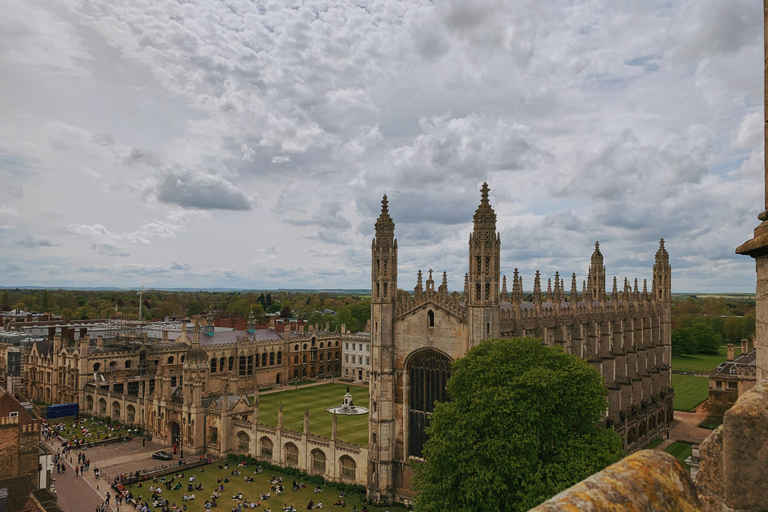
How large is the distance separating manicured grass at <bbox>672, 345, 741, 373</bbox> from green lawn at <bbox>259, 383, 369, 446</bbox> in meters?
58.0

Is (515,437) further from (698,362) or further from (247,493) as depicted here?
(698,362)

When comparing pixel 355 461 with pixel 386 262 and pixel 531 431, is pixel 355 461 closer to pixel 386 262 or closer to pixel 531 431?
pixel 386 262

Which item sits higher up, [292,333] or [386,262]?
[386,262]

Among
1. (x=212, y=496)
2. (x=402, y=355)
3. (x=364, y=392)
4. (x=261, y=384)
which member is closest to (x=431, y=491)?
(x=402, y=355)

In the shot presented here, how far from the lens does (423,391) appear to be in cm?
3469

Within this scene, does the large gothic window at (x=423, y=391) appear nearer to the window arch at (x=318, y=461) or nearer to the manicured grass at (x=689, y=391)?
the window arch at (x=318, y=461)

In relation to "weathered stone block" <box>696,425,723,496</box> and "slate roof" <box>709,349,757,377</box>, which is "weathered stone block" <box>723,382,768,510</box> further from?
"slate roof" <box>709,349,757,377</box>

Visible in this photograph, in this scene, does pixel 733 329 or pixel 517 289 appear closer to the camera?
pixel 517 289

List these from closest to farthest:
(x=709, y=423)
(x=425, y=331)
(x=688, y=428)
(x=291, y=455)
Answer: (x=425, y=331)
(x=291, y=455)
(x=688, y=428)
(x=709, y=423)

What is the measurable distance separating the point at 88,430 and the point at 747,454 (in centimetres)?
6077

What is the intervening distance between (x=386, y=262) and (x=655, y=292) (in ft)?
128

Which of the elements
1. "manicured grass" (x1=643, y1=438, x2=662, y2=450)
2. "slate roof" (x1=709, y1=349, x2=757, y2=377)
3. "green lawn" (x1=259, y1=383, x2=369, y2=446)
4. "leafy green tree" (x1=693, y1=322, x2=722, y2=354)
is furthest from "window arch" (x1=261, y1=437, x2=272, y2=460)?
"leafy green tree" (x1=693, y1=322, x2=722, y2=354)

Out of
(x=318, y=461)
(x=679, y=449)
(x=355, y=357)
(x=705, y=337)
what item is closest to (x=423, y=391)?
(x=318, y=461)

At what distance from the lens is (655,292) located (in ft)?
198
